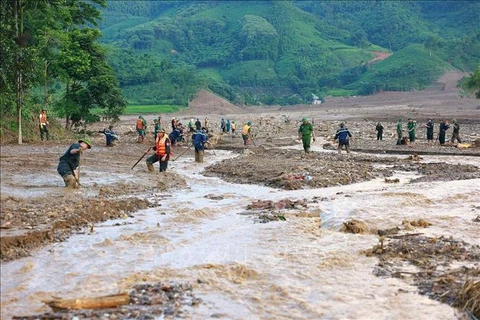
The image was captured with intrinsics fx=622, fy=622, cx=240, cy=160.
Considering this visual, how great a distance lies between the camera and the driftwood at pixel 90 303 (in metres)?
7.76

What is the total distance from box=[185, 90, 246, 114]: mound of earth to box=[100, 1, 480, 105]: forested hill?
6.42ft

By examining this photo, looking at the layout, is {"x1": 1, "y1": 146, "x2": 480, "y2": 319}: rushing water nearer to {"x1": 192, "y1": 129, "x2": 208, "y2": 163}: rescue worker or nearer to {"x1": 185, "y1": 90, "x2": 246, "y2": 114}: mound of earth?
{"x1": 192, "y1": 129, "x2": 208, "y2": 163}: rescue worker

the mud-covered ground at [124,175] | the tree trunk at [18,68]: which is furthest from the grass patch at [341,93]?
the tree trunk at [18,68]

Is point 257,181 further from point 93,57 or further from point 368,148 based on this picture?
point 93,57

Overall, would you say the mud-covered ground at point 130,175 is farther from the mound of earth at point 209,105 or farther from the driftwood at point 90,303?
the mound of earth at point 209,105

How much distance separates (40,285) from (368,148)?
2467cm

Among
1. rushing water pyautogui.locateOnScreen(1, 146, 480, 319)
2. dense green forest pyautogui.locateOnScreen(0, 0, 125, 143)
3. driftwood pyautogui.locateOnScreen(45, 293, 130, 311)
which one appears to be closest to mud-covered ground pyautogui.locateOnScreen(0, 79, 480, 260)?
rushing water pyautogui.locateOnScreen(1, 146, 480, 319)

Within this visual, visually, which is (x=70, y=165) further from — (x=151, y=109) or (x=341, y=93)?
(x=341, y=93)

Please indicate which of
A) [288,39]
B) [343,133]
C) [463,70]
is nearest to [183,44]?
[288,39]

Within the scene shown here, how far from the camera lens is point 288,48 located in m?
143

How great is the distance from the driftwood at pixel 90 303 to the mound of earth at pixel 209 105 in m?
87.4

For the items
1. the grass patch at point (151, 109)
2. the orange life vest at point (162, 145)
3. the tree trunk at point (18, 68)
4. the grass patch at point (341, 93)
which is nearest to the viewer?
the orange life vest at point (162, 145)

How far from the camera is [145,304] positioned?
806 centimetres

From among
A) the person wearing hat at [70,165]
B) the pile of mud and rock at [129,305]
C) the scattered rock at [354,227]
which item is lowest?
the pile of mud and rock at [129,305]
